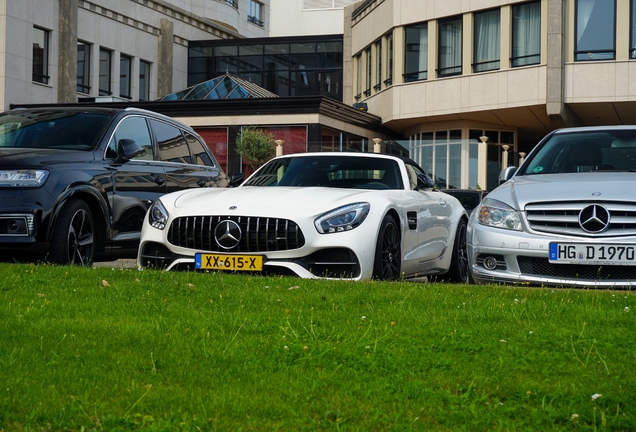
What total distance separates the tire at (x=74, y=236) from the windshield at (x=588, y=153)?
4.44 metres

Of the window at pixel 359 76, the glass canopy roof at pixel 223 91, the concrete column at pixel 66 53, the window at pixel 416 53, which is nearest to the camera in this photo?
the window at pixel 416 53

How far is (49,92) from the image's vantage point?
147 feet

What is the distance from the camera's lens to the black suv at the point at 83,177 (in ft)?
28.9

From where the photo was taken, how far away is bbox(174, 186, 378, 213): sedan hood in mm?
8625

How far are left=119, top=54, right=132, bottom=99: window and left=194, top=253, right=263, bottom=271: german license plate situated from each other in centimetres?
4326

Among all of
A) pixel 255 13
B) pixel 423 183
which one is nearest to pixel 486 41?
pixel 423 183

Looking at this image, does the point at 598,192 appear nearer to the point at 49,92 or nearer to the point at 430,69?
the point at 430,69

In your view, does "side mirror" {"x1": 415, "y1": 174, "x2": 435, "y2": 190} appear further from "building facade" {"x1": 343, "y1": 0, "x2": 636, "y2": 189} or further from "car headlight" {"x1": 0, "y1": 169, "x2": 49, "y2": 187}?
"building facade" {"x1": 343, "y1": 0, "x2": 636, "y2": 189}

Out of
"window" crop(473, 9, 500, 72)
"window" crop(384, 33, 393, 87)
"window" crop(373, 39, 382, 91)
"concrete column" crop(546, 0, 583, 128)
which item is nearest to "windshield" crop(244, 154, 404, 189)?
"concrete column" crop(546, 0, 583, 128)

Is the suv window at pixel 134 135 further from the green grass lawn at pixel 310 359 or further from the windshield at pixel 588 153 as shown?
the windshield at pixel 588 153

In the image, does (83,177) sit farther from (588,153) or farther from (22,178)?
(588,153)

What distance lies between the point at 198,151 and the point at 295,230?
4173mm

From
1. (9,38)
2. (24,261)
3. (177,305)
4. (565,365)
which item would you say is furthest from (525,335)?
(9,38)

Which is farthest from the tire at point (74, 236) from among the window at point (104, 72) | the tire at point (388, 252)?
the window at point (104, 72)
